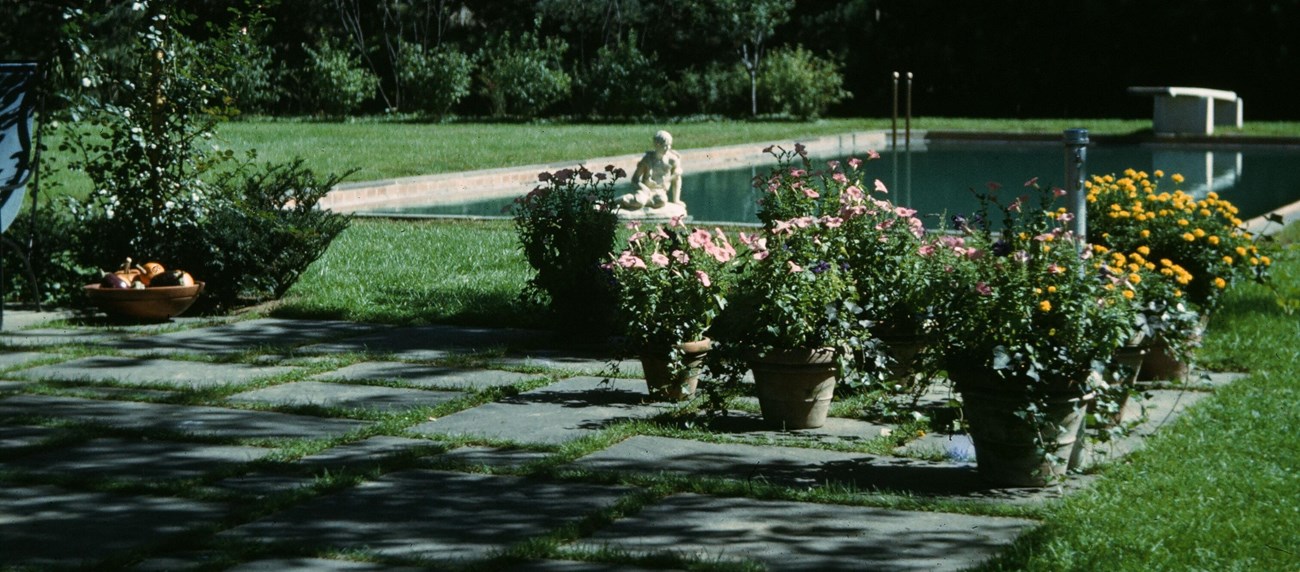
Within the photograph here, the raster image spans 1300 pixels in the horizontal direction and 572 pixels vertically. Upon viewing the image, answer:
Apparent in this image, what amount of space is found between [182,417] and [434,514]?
5.86 feet

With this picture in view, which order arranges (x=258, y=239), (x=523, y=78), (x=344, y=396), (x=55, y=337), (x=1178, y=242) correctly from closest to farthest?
1. (x=344, y=396)
2. (x=1178, y=242)
3. (x=55, y=337)
4. (x=258, y=239)
5. (x=523, y=78)

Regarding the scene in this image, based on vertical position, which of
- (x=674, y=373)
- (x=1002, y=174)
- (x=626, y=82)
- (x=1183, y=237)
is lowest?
(x=1002, y=174)

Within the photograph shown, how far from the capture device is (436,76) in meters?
26.9

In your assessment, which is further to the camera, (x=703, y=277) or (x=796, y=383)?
(x=703, y=277)

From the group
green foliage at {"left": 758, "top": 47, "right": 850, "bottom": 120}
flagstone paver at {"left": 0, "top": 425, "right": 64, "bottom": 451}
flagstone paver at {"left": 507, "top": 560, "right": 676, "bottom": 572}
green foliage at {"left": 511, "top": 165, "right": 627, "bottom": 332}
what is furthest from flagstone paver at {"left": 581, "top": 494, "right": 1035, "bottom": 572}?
green foliage at {"left": 758, "top": 47, "right": 850, "bottom": 120}

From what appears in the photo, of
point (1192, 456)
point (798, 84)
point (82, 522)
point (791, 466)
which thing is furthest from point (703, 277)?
point (798, 84)

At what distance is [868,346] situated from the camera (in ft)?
18.4

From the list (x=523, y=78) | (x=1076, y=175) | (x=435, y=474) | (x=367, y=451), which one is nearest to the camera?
(x=435, y=474)

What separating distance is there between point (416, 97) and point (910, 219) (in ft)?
72.7

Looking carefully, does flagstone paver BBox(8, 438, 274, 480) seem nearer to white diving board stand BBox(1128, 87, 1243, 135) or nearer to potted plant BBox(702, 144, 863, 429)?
potted plant BBox(702, 144, 863, 429)

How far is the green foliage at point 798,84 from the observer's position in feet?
87.5

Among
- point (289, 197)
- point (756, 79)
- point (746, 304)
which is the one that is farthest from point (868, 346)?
point (756, 79)

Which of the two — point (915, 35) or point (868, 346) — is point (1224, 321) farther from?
point (915, 35)

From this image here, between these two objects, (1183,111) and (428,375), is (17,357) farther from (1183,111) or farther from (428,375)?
(1183,111)
